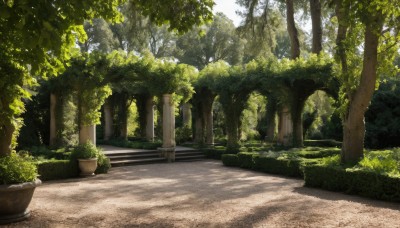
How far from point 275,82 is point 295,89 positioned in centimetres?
138

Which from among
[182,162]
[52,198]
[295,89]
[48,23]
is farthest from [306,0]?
[48,23]

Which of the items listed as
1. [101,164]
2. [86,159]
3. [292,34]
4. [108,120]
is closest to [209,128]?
[292,34]

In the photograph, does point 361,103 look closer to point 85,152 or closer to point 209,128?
point 85,152

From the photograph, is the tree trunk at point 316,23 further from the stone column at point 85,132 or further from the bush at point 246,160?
the stone column at point 85,132

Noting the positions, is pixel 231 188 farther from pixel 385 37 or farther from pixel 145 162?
pixel 145 162

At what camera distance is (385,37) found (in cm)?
955

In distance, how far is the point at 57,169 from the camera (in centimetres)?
1143

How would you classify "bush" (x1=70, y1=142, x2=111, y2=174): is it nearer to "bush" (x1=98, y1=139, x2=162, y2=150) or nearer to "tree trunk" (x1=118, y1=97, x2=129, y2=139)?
"bush" (x1=98, y1=139, x2=162, y2=150)

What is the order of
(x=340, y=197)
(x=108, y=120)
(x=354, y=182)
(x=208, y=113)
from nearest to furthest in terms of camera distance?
1. (x=340, y=197)
2. (x=354, y=182)
3. (x=208, y=113)
4. (x=108, y=120)

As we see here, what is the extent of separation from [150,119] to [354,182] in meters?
14.9

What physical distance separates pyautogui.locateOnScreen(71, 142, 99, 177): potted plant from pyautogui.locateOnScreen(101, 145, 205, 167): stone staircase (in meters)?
2.35

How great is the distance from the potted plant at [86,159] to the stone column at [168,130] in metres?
4.51

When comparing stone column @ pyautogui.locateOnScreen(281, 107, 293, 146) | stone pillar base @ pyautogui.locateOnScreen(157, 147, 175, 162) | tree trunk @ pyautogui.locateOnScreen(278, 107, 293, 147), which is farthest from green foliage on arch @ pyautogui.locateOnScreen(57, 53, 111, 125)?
stone column @ pyautogui.locateOnScreen(281, 107, 293, 146)

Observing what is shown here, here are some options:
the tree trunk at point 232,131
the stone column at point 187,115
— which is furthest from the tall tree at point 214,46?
the tree trunk at point 232,131
